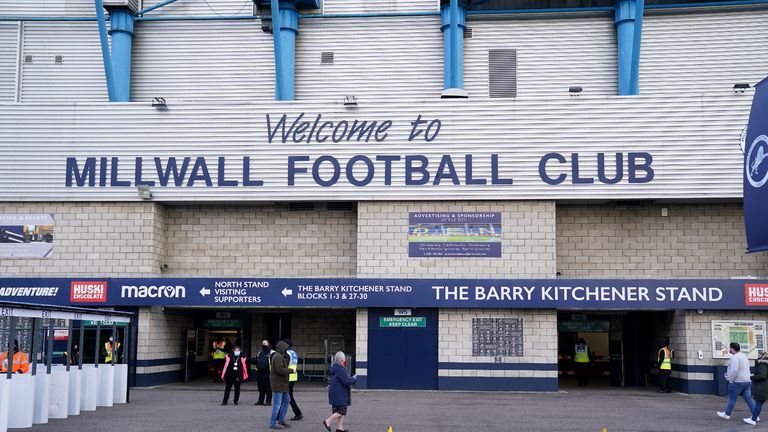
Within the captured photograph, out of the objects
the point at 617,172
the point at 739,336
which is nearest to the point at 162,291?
the point at 617,172

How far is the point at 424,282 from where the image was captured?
2559cm

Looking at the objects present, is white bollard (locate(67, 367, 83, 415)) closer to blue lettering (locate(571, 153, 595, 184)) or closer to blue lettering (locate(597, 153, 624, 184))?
blue lettering (locate(571, 153, 595, 184))

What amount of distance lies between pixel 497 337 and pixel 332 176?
729 centimetres

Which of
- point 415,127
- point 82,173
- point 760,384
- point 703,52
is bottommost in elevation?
point 760,384

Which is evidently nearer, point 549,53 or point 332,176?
point 332,176

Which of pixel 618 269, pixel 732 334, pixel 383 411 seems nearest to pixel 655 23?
pixel 618 269

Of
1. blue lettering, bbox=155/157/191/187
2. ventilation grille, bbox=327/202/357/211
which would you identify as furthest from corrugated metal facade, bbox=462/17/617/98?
blue lettering, bbox=155/157/191/187

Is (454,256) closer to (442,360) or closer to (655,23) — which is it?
(442,360)

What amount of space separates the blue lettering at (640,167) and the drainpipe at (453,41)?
6.18 m

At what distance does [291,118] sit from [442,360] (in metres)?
9.17

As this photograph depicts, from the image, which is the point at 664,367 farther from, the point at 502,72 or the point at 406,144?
the point at 502,72

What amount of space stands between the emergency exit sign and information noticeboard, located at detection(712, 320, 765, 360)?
351 inches

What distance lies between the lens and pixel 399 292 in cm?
2562

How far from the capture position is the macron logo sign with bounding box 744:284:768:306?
2483 centimetres
